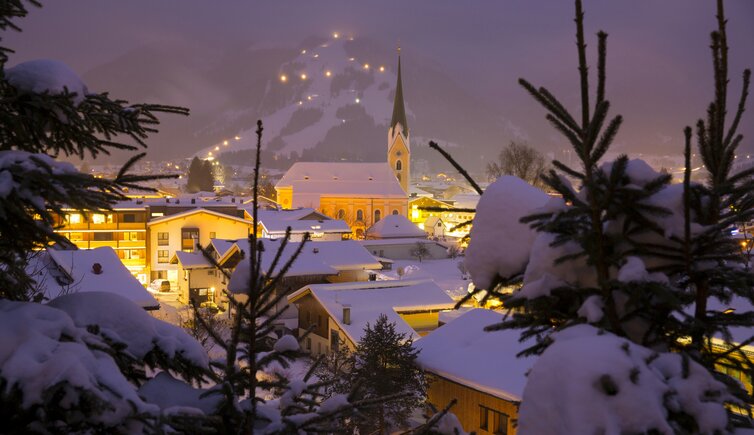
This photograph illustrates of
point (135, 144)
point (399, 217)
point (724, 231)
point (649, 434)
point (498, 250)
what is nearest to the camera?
point (649, 434)

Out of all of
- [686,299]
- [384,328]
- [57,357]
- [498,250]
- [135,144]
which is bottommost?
[384,328]

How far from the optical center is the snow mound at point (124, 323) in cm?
244

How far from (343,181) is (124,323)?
5995 cm

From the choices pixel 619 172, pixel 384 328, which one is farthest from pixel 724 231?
pixel 384 328

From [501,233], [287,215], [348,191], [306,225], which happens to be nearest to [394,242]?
[306,225]

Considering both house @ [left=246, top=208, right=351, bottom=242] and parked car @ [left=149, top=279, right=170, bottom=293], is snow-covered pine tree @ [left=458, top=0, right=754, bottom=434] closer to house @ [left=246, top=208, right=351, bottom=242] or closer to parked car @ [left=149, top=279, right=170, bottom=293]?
parked car @ [left=149, top=279, right=170, bottom=293]

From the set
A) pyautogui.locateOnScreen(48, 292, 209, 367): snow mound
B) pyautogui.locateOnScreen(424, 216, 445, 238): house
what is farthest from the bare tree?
pyautogui.locateOnScreen(424, 216, 445, 238): house

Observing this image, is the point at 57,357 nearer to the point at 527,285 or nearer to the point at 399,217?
the point at 527,285

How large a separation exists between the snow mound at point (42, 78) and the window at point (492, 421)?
33.7 ft

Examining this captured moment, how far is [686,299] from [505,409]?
9987mm

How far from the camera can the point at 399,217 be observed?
4744 centimetres

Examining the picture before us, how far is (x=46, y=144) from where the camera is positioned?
2.87 metres

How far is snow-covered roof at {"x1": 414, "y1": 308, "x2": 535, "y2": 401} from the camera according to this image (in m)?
10.9

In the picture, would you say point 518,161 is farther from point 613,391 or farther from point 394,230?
point 394,230
